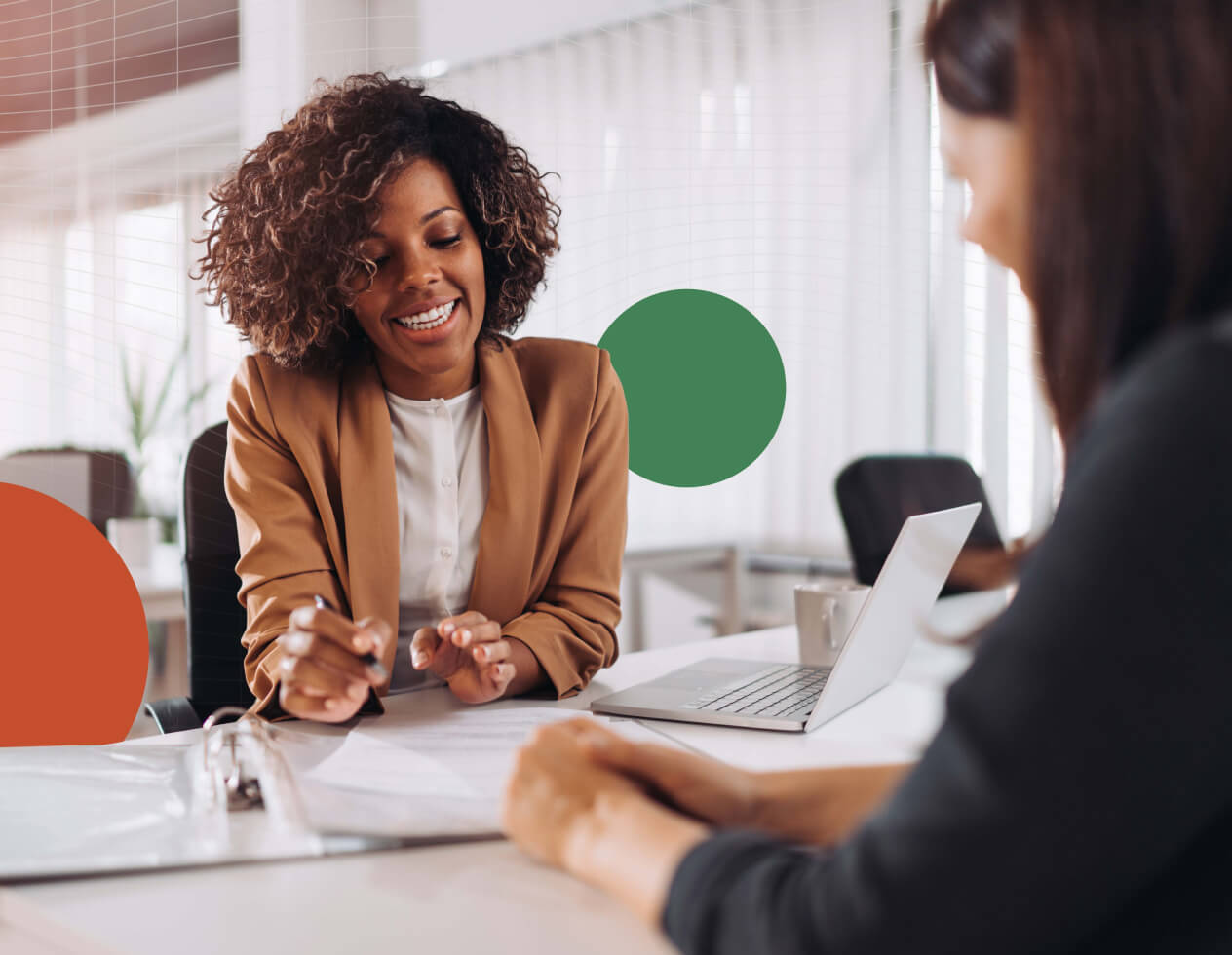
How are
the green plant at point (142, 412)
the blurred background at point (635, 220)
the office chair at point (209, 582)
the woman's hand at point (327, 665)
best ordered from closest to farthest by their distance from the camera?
the woman's hand at point (327, 665), the office chair at point (209, 582), the blurred background at point (635, 220), the green plant at point (142, 412)

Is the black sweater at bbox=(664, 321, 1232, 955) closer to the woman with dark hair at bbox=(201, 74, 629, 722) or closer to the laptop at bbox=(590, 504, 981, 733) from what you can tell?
the laptop at bbox=(590, 504, 981, 733)

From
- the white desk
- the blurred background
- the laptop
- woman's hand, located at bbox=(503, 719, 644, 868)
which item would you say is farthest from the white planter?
woman's hand, located at bbox=(503, 719, 644, 868)

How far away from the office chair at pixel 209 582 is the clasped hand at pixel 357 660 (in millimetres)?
453

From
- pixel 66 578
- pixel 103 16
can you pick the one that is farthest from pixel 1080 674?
pixel 103 16

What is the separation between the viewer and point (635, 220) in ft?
7.41

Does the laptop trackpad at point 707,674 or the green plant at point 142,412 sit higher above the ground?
the green plant at point 142,412

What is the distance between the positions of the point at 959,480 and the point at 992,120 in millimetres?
1837

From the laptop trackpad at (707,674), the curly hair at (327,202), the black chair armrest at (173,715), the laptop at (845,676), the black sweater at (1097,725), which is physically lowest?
the black chair armrest at (173,715)

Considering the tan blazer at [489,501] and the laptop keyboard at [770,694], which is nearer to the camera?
the laptop keyboard at [770,694]

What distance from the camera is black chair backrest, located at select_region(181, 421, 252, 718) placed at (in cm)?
143

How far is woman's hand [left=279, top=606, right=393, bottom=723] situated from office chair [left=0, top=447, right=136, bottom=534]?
3.85 ft

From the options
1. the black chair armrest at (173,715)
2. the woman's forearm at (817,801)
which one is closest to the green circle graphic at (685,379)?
the black chair armrest at (173,715)

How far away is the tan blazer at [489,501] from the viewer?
1.15 m

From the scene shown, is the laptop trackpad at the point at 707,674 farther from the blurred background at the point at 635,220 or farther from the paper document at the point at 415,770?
the blurred background at the point at 635,220
